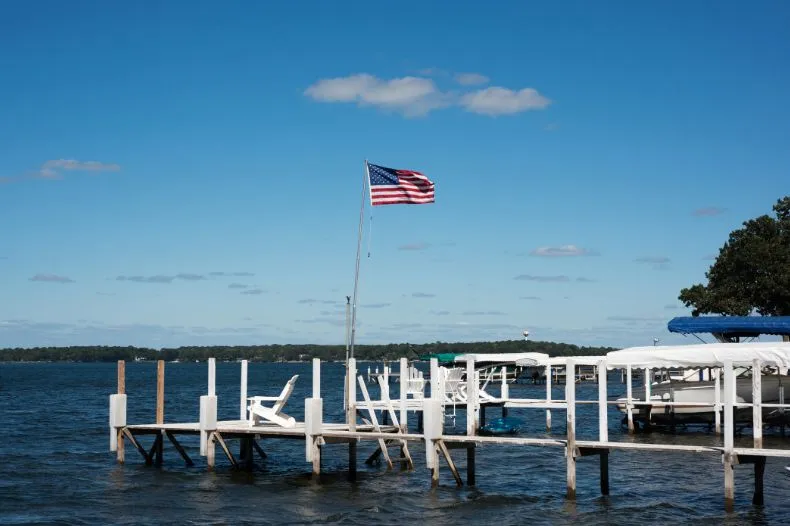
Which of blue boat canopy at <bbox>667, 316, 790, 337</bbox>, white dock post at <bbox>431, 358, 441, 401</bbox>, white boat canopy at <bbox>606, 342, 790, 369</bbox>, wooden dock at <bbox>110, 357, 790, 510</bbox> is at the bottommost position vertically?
wooden dock at <bbox>110, 357, 790, 510</bbox>

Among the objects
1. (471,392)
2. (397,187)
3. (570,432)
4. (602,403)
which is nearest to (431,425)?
(570,432)

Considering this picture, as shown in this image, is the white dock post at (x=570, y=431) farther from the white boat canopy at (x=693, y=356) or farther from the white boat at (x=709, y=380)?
the white boat canopy at (x=693, y=356)

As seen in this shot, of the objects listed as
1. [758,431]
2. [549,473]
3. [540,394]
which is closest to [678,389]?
[549,473]

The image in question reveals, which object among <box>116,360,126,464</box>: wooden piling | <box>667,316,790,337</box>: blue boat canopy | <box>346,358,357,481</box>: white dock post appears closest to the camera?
<box>346,358,357,481</box>: white dock post

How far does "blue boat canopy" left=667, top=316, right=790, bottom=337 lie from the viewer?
1807 inches

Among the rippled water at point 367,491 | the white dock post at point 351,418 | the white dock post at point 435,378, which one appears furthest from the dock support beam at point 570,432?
the white dock post at point 351,418

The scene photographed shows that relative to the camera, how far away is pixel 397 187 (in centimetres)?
3031

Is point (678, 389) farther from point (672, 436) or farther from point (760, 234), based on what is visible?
point (760, 234)

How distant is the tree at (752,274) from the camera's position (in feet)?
208

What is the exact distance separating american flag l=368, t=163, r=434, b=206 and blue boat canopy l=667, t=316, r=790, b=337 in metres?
21.5

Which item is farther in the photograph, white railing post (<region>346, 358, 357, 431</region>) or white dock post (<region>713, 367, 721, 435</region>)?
white dock post (<region>713, 367, 721, 435</region>)

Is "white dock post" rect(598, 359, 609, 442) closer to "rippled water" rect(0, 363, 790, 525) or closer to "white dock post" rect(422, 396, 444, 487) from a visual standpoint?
"rippled water" rect(0, 363, 790, 525)

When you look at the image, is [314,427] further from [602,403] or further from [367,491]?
[602,403]

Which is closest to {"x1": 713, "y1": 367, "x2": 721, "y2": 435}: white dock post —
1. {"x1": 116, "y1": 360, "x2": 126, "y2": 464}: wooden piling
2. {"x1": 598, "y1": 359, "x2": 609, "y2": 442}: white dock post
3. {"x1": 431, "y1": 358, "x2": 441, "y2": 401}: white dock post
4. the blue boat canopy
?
the blue boat canopy
